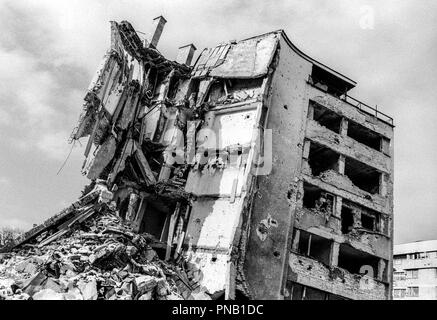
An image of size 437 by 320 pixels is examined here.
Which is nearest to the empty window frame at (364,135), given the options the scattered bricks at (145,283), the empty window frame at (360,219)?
the empty window frame at (360,219)

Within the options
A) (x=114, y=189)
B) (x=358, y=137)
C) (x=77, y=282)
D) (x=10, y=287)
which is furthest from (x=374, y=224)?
(x=10, y=287)

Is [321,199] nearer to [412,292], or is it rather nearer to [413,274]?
[412,292]

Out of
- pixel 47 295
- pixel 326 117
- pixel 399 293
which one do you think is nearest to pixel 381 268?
pixel 326 117

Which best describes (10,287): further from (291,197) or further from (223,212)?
(291,197)

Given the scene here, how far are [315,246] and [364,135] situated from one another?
7343 millimetres

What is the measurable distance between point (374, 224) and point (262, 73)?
952cm

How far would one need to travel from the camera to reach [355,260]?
19.9 metres

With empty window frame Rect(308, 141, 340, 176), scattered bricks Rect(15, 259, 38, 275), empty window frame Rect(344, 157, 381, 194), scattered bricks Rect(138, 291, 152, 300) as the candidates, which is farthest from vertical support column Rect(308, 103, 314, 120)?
scattered bricks Rect(15, 259, 38, 275)

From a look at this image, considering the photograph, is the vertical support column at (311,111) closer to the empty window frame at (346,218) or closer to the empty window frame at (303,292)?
the empty window frame at (346,218)

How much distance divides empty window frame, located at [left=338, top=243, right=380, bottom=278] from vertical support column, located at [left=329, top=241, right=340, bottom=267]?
0.49 metres

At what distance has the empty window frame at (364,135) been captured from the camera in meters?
21.3

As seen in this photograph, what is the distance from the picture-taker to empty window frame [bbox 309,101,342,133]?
2023cm

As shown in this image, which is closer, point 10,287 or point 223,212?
point 10,287
